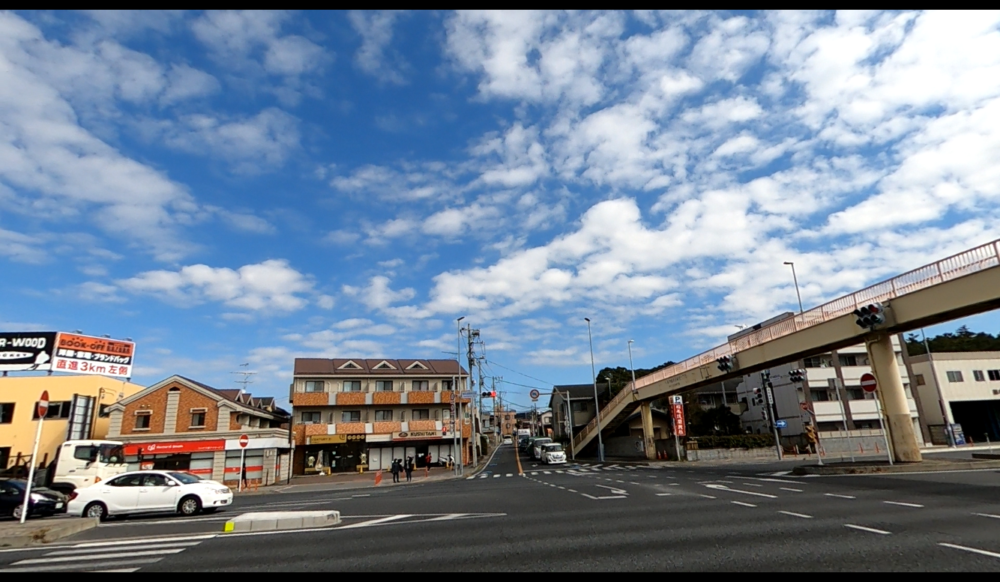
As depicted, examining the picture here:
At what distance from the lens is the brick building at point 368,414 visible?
48.8 meters

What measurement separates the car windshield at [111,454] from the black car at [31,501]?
8736 millimetres

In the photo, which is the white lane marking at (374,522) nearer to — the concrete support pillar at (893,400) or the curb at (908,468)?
the curb at (908,468)

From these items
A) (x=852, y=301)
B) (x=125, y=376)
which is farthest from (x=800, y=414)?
(x=125, y=376)

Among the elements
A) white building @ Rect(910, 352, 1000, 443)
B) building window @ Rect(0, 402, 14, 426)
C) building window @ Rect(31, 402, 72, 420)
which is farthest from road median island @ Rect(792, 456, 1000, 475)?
building window @ Rect(0, 402, 14, 426)

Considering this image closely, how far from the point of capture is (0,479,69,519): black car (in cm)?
1814

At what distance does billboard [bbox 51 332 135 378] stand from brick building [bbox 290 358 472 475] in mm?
13589

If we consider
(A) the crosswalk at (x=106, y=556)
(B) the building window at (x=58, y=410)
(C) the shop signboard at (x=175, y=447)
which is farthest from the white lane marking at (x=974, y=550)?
(B) the building window at (x=58, y=410)

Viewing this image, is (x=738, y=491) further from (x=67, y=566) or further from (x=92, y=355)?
(x=92, y=355)

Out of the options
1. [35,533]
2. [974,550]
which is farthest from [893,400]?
[35,533]

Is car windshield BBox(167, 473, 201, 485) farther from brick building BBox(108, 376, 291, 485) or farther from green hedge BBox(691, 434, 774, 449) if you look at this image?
green hedge BBox(691, 434, 774, 449)

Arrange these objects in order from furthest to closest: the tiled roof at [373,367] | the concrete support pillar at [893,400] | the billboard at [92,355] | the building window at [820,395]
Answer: the building window at [820,395] → the tiled roof at [373,367] → the billboard at [92,355] → the concrete support pillar at [893,400]

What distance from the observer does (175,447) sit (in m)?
39.4

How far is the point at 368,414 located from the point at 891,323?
42.6m
